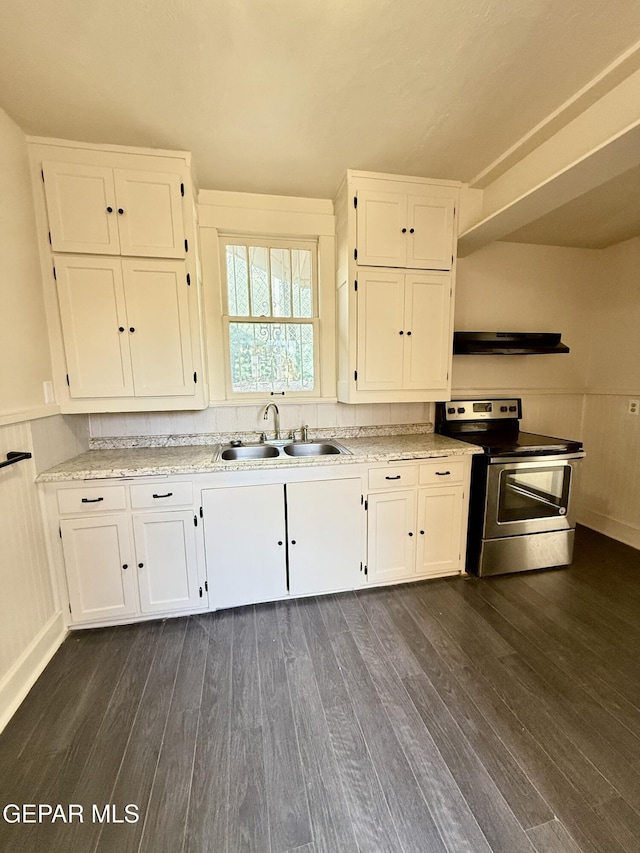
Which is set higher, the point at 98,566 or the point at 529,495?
the point at 529,495

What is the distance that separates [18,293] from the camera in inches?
66.9

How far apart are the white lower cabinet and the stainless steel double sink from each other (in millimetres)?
418

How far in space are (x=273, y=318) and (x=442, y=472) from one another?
1677 mm

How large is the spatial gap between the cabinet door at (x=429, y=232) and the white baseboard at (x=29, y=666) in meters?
3.04

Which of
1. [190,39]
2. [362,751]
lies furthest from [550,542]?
[190,39]

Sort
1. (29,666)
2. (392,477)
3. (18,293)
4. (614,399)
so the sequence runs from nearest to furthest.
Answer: (29,666)
(18,293)
(392,477)
(614,399)

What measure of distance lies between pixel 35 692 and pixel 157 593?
0.61 metres

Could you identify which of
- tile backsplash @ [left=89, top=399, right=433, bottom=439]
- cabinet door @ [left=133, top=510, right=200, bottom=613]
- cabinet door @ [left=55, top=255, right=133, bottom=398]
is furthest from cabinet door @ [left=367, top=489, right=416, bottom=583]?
cabinet door @ [left=55, top=255, right=133, bottom=398]

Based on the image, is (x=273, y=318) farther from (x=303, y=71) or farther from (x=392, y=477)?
(x=392, y=477)

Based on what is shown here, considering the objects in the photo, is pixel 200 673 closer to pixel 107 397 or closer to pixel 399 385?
pixel 107 397

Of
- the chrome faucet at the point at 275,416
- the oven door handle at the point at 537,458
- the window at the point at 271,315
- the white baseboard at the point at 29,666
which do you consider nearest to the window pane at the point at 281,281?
the window at the point at 271,315

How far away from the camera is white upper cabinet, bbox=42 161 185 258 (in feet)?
6.11

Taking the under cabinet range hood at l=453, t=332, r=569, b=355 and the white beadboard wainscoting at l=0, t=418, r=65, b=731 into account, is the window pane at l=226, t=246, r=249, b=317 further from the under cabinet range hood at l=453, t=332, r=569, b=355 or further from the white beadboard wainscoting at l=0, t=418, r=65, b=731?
the under cabinet range hood at l=453, t=332, r=569, b=355

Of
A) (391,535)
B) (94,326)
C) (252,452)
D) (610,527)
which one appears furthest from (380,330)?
(610,527)
